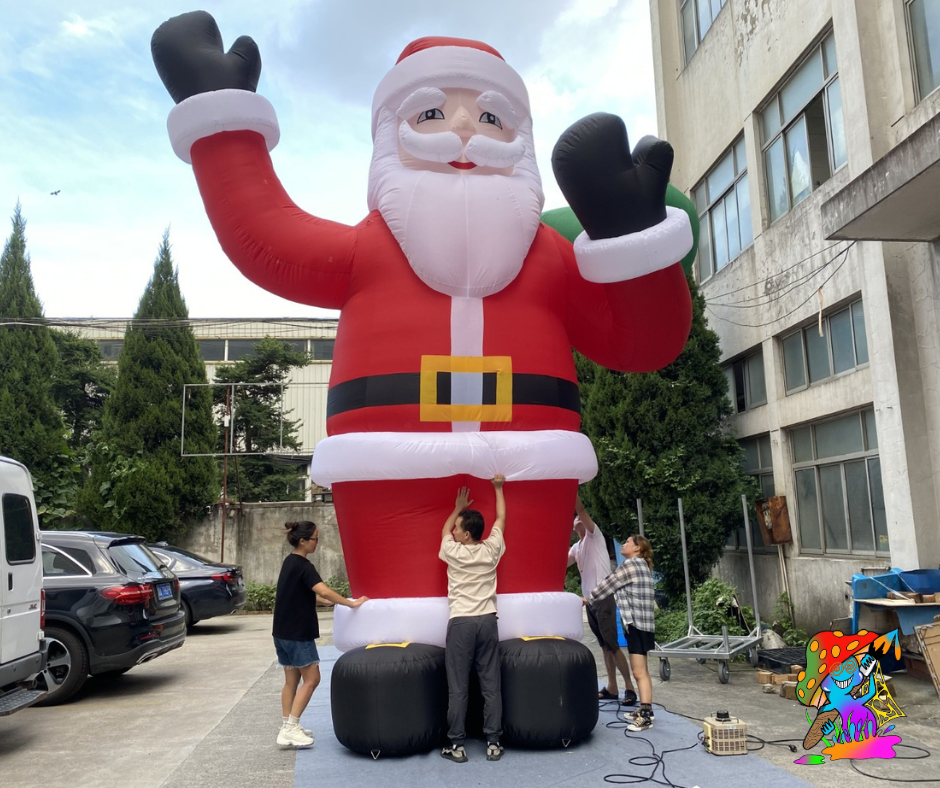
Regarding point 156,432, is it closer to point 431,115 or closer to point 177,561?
point 177,561

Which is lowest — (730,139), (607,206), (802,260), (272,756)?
(272,756)

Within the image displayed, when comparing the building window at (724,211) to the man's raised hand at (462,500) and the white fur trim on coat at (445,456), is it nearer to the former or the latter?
the white fur trim on coat at (445,456)

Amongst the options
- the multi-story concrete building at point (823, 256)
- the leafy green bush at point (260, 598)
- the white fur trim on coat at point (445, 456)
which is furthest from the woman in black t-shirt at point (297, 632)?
the leafy green bush at point (260, 598)

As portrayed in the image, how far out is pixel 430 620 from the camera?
476 centimetres

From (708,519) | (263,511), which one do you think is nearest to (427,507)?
(708,519)

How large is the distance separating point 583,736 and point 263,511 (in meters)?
12.2

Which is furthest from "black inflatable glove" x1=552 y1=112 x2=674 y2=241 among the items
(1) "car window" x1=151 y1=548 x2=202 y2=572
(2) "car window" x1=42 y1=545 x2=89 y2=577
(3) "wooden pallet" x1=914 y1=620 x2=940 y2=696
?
(1) "car window" x1=151 y1=548 x2=202 y2=572

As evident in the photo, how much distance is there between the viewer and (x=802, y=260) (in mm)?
9656

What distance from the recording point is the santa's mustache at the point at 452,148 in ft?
16.7

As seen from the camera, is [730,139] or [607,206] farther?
[730,139]

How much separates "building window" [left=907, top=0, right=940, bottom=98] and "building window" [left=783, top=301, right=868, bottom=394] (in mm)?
2158

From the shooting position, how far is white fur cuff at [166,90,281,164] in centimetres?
498

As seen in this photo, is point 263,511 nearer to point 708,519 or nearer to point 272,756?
point 708,519

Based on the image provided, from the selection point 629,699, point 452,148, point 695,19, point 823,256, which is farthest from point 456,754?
point 695,19
